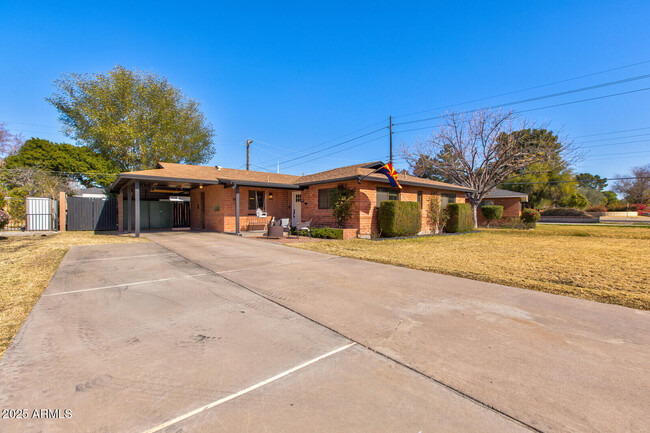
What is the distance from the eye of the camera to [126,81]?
82.6ft

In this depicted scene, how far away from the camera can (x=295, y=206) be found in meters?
18.0

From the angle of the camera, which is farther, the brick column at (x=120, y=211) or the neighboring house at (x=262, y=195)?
the brick column at (x=120, y=211)

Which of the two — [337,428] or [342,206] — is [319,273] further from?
[342,206]

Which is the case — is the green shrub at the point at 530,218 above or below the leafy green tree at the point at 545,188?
below

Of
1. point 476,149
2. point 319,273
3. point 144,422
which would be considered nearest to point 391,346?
point 144,422

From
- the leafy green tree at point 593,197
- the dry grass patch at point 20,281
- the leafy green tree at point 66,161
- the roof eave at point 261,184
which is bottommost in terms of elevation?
the dry grass patch at point 20,281

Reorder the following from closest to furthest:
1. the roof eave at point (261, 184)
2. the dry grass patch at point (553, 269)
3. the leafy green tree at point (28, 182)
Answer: the dry grass patch at point (553, 269) < the roof eave at point (261, 184) < the leafy green tree at point (28, 182)

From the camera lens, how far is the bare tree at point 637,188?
156ft

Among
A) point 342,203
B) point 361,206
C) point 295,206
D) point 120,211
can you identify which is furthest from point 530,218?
point 120,211

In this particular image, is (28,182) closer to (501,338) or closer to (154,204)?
(154,204)

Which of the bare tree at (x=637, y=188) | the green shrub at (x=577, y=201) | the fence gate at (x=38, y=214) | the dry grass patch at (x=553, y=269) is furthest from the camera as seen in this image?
the bare tree at (x=637, y=188)

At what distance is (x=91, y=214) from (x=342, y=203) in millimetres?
16902

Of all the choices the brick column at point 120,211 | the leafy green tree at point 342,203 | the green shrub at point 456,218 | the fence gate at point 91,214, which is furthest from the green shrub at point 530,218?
the fence gate at point 91,214

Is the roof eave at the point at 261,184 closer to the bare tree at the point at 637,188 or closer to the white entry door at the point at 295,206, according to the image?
the white entry door at the point at 295,206
